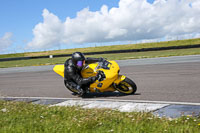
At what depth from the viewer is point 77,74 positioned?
7949 mm

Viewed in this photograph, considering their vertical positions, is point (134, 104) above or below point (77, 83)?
below

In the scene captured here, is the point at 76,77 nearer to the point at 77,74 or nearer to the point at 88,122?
the point at 77,74

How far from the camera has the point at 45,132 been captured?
4.62 metres

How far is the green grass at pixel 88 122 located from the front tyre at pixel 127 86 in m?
1.80

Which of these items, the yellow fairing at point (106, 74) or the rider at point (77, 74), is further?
the rider at point (77, 74)

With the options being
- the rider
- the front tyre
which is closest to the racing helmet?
the rider

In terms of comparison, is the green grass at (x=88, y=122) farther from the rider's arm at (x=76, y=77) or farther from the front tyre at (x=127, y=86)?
the front tyre at (x=127, y=86)

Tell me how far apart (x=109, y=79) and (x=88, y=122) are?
275 cm

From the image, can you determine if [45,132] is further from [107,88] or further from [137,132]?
[107,88]

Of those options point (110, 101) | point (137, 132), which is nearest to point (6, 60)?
point (110, 101)

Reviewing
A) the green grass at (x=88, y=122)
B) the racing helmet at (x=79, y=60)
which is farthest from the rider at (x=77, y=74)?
the green grass at (x=88, y=122)

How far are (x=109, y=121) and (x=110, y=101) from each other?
2122 millimetres

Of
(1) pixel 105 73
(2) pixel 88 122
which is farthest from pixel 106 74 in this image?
(2) pixel 88 122

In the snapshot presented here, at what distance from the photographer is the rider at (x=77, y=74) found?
770cm
